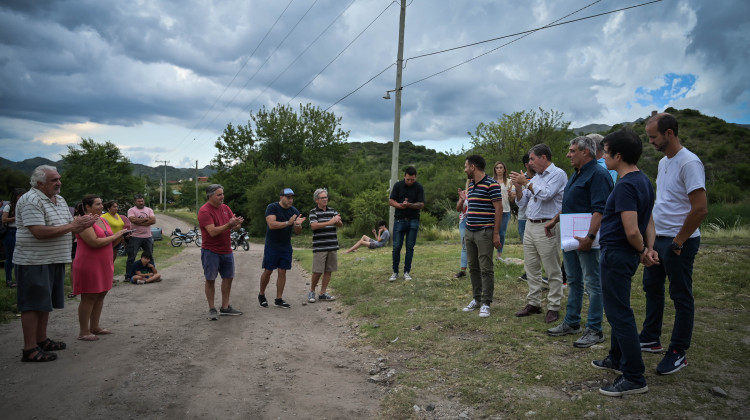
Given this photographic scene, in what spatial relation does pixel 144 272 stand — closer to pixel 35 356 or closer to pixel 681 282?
pixel 35 356

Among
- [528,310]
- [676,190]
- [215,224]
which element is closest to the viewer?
[676,190]

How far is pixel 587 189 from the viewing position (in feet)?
14.5

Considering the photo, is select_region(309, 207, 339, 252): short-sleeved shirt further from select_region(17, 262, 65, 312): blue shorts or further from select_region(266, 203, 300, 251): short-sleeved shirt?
select_region(17, 262, 65, 312): blue shorts

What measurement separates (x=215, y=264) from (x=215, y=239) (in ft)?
1.24

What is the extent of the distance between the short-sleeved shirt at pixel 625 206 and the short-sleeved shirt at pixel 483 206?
2.17 meters

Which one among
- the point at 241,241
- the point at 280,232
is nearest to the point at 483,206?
the point at 280,232

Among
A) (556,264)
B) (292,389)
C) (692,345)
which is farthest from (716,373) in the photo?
(292,389)

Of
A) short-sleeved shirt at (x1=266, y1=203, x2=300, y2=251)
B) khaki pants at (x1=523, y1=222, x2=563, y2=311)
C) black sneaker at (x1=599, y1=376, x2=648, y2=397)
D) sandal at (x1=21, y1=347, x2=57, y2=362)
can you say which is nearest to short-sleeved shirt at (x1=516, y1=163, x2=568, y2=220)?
khaki pants at (x1=523, y1=222, x2=563, y2=311)

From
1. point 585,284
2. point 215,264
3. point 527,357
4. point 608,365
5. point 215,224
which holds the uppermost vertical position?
point 215,224

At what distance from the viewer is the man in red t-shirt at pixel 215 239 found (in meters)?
6.33

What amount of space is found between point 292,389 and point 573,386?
2.42 metres

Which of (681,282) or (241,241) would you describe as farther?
(241,241)

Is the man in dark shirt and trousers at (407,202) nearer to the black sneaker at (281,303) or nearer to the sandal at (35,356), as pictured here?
the black sneaker at (281,303)

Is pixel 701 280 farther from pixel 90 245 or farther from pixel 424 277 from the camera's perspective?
pixel 90 245
